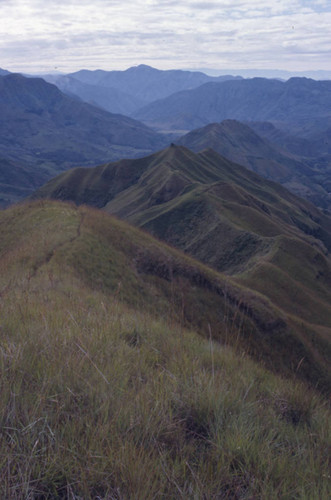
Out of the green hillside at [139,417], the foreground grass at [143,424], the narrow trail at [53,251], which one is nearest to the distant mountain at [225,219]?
the narrow trail at [53,251]

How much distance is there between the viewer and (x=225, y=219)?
219 feet

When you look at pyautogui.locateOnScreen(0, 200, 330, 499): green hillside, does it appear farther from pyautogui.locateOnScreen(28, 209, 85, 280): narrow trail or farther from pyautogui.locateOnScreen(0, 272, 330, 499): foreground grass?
pyautogui.locateOnScreen(28, 209, 85, 280): narrow trail

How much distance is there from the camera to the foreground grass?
289cm

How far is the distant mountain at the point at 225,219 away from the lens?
146 feet

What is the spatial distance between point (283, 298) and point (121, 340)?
127ft

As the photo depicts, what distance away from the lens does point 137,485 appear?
9.09ft

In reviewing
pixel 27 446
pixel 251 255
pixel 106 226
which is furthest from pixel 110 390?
pixel 251 255

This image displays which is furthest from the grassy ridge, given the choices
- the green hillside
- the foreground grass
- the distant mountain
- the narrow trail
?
the foreground grass

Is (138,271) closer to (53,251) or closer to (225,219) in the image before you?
(53,251)

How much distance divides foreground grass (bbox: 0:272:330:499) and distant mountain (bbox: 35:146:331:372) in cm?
2314

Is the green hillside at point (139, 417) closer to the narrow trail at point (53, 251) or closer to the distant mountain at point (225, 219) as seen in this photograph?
the narrow trail at point (53, 251)

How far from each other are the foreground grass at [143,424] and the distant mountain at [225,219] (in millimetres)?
23145

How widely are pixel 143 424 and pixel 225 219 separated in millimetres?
64425

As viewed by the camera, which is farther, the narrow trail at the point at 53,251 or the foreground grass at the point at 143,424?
the narrow trail at the point at 53,251
